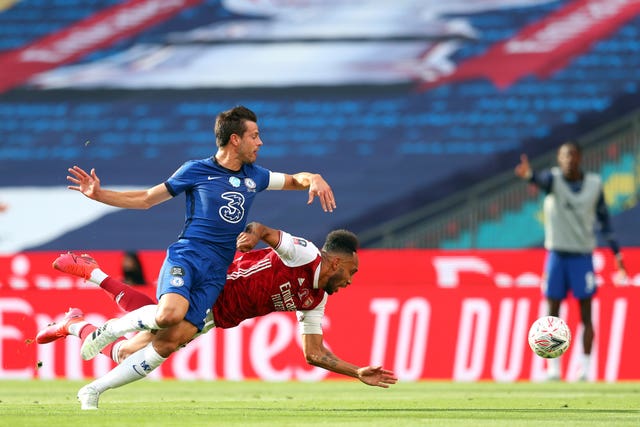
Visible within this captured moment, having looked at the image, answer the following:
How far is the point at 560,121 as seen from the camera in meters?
22.1

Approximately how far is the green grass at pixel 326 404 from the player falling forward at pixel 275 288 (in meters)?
0.48

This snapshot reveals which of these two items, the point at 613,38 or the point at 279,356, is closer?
the point at 279,356

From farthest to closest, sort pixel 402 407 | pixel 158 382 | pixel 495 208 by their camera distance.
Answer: pixel 495 208, pixel 158 382, pixel 402 407

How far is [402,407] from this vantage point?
9.23 meters

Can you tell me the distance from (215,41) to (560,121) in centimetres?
692

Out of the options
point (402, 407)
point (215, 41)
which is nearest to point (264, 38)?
point (215, 41)

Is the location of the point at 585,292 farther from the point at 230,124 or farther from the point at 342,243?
the point at 230,124

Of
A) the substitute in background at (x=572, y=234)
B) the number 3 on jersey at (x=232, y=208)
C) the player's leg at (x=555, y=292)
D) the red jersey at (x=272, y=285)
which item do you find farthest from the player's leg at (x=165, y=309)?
the player's leg at (x=555, y=292)

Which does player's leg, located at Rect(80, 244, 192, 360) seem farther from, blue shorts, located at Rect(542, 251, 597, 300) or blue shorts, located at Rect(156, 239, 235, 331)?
blue shorts, located at Rect(542, 251, 597, 300)

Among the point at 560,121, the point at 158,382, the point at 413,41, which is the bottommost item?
the point at 158,382

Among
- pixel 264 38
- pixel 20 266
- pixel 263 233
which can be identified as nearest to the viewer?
pixel 263 233

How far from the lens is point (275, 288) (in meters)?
9.23

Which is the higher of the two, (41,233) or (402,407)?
(41,233)

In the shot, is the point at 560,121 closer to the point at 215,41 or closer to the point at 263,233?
the point at 215,41
